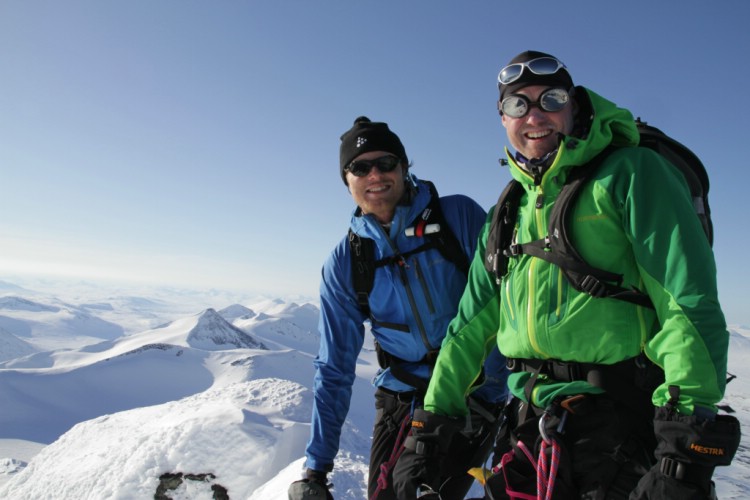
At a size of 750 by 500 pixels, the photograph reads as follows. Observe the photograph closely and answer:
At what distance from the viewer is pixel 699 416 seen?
6.54 feet

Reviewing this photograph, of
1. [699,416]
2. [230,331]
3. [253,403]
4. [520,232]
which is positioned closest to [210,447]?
[253,403]

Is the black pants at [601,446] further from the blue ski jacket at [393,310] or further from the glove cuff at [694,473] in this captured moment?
the blue ski jacket at [393,310]

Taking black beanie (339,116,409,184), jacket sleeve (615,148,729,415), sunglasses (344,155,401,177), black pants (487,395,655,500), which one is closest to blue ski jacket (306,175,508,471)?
sunglasses (344,155,401,177)

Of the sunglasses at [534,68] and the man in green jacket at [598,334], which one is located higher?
the sunglasses at [534,68]

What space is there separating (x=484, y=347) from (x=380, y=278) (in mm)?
1485

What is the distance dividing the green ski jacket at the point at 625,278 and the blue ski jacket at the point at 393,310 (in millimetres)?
1203

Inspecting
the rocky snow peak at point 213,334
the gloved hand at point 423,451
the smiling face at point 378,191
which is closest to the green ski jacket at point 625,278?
the gloved hand at point 423,451

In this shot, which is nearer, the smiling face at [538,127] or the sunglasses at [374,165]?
the smiling face at [538,127]

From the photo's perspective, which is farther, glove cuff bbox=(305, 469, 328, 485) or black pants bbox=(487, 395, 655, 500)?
glove cuff bbox=(305, 469, 328, 485)

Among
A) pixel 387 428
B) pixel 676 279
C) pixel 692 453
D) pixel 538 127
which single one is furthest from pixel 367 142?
pixel 692 453

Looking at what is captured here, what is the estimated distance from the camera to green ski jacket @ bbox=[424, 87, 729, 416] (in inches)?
83.1

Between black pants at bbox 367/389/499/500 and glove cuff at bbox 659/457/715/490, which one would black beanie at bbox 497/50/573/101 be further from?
black pants at bbox 367/389/499/500

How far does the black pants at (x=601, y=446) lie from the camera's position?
2422 mm

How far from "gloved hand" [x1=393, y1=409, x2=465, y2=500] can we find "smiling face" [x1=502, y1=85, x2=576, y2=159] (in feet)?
6.71
